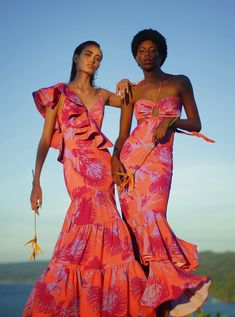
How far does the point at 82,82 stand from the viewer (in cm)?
519

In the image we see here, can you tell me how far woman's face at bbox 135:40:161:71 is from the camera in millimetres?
5000

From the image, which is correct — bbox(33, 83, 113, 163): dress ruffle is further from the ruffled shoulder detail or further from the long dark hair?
the long dark hair

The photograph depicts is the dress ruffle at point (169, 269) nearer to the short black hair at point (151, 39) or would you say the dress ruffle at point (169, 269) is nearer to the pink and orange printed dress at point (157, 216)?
the pink and orange printed dress at point (157, 216)

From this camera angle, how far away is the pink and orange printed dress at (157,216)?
14.1 feet

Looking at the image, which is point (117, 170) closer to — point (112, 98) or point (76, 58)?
point (112, 98)

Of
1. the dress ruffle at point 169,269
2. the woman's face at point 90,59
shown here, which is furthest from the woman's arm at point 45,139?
the dress ruffle at point 169,269

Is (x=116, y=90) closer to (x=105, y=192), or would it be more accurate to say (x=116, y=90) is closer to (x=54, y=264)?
(x=105, y=192)

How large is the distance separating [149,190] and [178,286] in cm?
84

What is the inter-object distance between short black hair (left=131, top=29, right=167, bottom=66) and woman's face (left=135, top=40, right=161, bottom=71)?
0.03m

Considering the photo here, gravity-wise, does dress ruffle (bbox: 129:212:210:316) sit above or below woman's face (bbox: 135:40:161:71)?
below

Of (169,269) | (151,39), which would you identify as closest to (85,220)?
(169,269)

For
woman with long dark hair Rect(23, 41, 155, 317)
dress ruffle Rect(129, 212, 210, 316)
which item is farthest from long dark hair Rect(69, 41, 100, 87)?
dress ruffle Rect(129, 212, 210, 316)

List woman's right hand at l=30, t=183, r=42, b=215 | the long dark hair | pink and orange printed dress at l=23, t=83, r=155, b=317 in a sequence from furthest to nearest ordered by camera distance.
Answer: the long dark hair < woman's right hand at l=30, t=183, r=42, b=215 < pink and orange printed dress at l=23, t=83, r=155, b=317

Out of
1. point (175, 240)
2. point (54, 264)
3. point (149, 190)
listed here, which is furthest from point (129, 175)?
point (54, 264)
